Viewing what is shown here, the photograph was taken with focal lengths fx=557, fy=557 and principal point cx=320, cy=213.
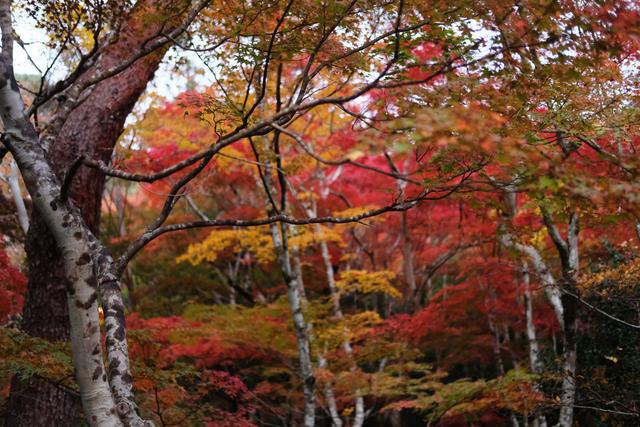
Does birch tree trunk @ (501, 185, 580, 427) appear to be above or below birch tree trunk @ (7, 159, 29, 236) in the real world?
below

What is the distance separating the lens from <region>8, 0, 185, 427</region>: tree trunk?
520 cm

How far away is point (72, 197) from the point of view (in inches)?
219

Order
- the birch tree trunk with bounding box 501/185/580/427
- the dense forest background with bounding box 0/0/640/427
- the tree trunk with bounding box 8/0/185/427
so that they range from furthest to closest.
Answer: the birch tree trunk with bounding box 501/185/580/427, the tree trunk with bounding box 8/0/185/427, the dense forest background with bounding box 0/0/640/427

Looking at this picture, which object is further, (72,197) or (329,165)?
(72,197)

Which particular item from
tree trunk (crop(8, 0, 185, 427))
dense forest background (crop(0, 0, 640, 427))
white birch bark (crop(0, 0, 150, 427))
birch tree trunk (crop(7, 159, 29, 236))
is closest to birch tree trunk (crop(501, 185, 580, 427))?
dense forest background (crop(0, 0, 640, 427))

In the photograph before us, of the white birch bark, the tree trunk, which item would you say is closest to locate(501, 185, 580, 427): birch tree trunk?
the white birch bark

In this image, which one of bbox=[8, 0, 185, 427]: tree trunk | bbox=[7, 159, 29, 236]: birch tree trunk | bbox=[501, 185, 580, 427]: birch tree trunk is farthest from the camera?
bbox=[7, 159, 29, 236]: birch tree trunk

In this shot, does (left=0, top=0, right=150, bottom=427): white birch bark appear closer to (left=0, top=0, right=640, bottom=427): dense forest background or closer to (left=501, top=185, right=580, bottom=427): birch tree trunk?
(left=0, top=0, right=640, bottom=427): dense forest background

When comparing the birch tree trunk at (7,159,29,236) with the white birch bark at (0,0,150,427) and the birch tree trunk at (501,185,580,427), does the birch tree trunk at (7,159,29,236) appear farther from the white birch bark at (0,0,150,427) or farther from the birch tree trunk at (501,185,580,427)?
the birch tree trunk at (501,185,580,427)

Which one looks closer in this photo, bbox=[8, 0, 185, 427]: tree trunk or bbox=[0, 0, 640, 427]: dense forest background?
bbox=[0, 0, 640, 427]: dense forest background

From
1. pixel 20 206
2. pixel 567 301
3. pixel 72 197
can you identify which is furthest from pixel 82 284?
pixel 20 206

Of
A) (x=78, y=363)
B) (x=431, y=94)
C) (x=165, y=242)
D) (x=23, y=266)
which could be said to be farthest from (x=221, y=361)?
(x=431, y=94)

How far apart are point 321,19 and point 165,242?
11816 millimetres

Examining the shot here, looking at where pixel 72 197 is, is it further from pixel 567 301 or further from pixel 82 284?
pixel 567 301
